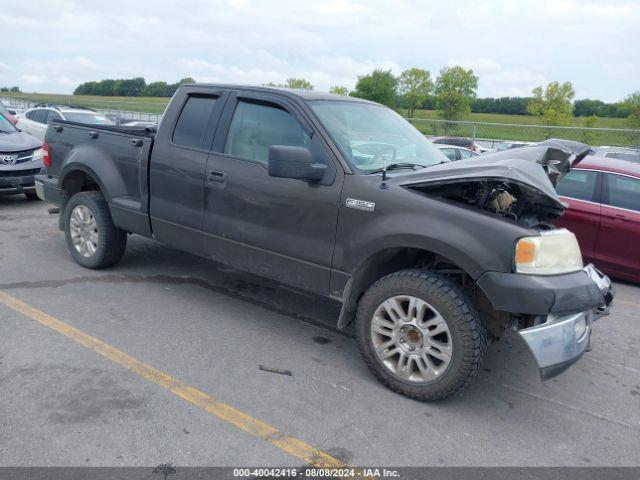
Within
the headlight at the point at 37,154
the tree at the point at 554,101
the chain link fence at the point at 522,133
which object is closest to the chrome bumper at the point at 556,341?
the headlight at the point at 37,154

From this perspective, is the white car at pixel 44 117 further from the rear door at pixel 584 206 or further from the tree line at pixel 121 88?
the tree line at pixel 121 88

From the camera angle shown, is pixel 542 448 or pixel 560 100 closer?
pixel 542 448

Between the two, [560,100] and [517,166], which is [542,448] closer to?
[517,166]

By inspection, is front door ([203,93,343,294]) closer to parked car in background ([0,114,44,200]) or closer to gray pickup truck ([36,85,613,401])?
gray pickup truck ([36,85,613,401])

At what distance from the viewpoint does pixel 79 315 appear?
4.59m

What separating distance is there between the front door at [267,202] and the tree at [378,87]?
48875 mm

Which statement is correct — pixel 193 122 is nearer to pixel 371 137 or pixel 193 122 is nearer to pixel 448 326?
pixel 371 137

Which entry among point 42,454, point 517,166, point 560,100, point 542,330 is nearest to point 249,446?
point 42,454

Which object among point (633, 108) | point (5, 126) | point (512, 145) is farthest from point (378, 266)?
point (633, 108)

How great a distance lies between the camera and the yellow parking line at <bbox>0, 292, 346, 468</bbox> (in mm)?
2945

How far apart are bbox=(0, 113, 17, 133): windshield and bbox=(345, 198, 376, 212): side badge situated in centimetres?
806

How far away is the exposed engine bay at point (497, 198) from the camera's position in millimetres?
3494

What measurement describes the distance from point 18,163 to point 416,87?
50.1 metres

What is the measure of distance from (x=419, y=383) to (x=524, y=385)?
898 millimetres
